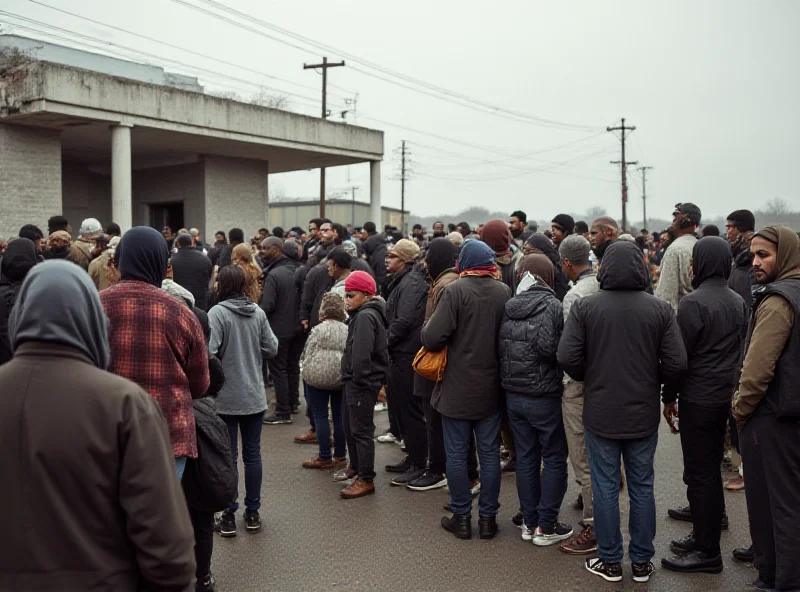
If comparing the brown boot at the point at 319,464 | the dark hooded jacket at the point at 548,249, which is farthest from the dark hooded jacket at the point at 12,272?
the dark hooded jacket at the point at 548,249

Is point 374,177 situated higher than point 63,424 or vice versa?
point 374,177

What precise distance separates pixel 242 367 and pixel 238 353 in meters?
0.12

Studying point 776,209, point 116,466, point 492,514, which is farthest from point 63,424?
point 776,209

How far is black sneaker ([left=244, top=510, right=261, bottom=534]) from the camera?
5.71m

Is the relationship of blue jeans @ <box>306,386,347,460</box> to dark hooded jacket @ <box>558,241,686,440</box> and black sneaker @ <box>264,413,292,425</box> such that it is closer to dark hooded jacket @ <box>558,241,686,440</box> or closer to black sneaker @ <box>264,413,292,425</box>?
black sneaker @ <box>264,413,292,425</box>

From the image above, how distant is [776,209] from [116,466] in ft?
225

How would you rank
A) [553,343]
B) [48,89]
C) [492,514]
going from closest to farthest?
1. [553,343]
2. [492,514]
3. [48,89]

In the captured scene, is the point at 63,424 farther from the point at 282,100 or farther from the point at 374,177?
the point at 282,100

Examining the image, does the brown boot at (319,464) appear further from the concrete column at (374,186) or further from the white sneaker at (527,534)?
the concrete column at (374,186)

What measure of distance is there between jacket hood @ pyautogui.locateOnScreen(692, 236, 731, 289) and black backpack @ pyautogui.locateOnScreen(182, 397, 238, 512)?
3542mm

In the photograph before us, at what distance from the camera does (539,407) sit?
5348mm

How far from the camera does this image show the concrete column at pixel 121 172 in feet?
55.6

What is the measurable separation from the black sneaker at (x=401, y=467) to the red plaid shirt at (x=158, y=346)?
12.4 feet

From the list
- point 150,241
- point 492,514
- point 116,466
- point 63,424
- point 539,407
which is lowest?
point 492,514
